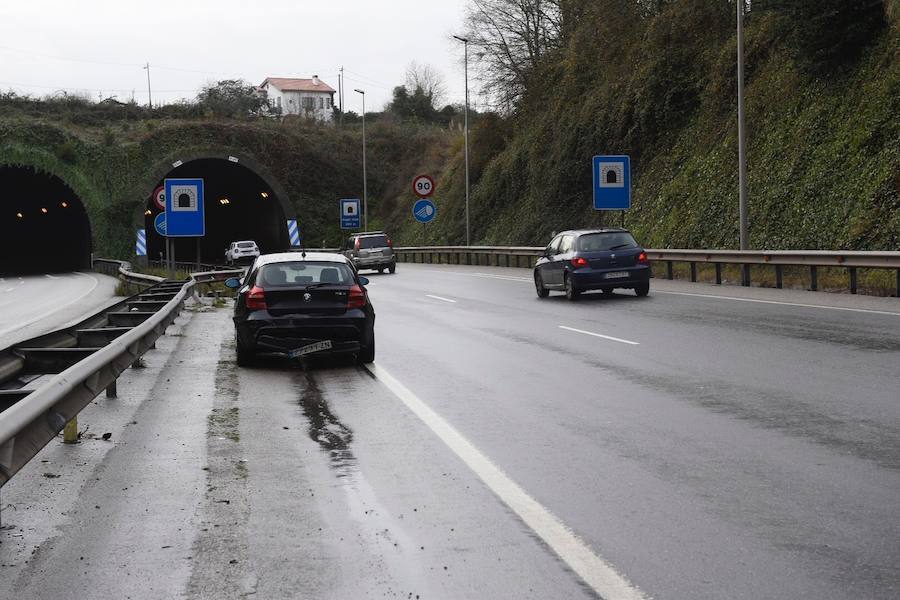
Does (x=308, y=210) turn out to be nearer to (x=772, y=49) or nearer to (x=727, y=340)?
(x=772, y=49)

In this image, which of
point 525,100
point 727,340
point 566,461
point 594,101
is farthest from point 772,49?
point 566,461

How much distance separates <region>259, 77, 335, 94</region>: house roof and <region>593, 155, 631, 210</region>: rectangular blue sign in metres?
150

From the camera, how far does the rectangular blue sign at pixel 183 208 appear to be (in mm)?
30766

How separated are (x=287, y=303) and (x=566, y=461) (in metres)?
6.98

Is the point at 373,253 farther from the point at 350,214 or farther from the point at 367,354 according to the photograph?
the point at 367,354

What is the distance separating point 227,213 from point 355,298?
224 ft

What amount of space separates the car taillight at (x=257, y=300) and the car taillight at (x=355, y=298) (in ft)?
3.41

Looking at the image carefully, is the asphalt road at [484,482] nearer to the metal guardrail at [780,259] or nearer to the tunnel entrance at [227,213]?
the metal guardrail at [780,259]

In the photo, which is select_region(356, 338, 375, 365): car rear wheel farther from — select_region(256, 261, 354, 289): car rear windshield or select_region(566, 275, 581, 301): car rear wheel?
select_region(566, 275, 581, 301): car rear wheel

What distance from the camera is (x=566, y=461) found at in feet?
25.6

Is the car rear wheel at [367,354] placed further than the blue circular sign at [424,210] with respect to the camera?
No

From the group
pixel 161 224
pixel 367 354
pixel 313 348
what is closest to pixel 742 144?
pixel 161 224

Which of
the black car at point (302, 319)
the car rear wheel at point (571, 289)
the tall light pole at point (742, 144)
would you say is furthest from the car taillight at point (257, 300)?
the tall light pole at point (742, 144)

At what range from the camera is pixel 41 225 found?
281 ft
